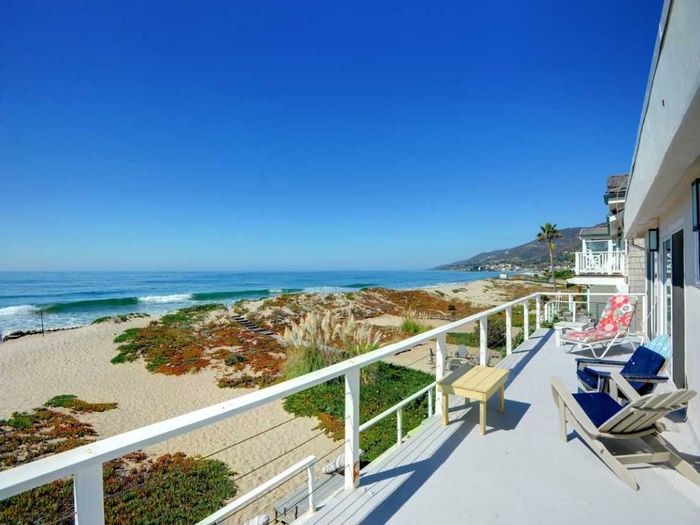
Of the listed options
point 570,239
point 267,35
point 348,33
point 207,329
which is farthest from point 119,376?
point 570,239

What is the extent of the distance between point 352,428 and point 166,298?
36.0 meters

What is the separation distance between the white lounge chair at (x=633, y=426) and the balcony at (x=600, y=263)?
12414 mm

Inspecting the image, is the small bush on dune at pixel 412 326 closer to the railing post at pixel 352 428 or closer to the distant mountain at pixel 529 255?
the railing post at pixel 352 428

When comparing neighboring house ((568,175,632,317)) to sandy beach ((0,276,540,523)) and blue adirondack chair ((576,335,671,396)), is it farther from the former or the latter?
blue adirondack chair ((576,335,671,396))

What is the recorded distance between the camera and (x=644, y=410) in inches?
85.4

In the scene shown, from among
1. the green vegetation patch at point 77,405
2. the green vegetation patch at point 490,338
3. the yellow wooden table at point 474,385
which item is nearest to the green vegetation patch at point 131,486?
the green vegetation patch at point 77,405

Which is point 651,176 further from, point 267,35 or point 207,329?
point 207,329

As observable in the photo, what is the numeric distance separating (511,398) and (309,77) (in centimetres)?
1108

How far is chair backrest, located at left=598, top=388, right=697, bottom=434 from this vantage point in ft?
7.00

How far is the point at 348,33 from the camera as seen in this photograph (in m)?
9.54

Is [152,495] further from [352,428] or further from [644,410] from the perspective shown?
[644,410]

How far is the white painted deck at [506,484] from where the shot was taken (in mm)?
1951

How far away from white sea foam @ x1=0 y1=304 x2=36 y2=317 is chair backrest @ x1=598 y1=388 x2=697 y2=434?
110ft

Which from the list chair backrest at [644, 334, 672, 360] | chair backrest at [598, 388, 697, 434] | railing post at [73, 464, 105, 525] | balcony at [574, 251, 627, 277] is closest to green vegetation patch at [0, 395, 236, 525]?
railing post at [73, 464, 105, 525]
